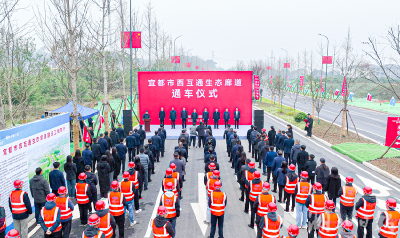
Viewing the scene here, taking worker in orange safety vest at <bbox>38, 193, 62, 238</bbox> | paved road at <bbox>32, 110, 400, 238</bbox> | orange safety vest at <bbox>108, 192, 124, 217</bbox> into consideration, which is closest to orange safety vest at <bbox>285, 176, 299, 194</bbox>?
paved road at <bbox>32, 110, 400, 238</bbox>

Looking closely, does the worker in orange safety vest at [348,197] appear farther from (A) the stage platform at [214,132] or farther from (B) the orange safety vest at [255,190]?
(A) the stage platform at [214,132]

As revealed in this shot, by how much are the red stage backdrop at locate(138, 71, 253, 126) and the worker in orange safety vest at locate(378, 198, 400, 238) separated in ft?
58.1

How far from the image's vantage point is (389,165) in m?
14.2

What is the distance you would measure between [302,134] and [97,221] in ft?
64.0

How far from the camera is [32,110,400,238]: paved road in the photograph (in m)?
8.34

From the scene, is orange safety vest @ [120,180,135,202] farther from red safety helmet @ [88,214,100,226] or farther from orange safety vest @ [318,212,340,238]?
orange safety vest @ [318,212,340,238]

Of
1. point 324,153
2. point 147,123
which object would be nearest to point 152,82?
point 147,123

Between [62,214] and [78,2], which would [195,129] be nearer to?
[78,2]

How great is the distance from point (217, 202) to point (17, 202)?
4.86m

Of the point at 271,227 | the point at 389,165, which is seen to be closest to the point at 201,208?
the point at 271,227

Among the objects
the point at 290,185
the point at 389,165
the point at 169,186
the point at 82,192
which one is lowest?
the point at 389,165

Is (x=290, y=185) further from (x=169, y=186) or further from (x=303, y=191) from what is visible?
(x=169, y=186)

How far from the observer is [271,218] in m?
6.06

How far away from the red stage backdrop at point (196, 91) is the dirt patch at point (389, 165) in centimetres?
1089
